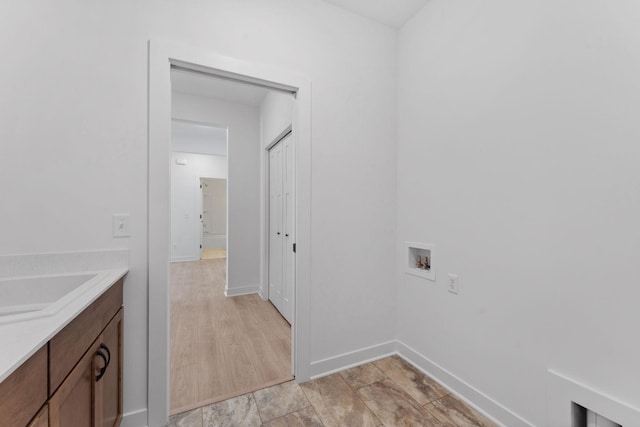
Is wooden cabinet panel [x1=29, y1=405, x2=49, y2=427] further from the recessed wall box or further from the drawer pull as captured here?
the recessed wall box

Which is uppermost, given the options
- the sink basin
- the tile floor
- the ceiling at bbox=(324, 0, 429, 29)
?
the ceiling at bbox=(324, 0, 429, 29)

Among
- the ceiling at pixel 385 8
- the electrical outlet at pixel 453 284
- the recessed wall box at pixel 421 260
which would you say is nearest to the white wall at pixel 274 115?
the ceiling at pixel 385 8

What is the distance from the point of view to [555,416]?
1307 mm

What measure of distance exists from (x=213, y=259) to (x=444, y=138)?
20.6ft

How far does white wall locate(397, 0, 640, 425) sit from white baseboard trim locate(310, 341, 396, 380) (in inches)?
10.6

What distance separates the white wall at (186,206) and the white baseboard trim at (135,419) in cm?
552

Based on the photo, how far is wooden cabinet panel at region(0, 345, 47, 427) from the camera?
58 cm

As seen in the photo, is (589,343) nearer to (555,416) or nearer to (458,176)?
(555,416)

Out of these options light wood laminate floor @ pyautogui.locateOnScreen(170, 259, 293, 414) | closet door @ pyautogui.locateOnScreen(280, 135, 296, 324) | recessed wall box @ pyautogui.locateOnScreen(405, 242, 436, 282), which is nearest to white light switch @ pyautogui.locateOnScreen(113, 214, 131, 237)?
light wood laminate floor @ pyautogui.locateOnScreen(170, 259, 293, 414)

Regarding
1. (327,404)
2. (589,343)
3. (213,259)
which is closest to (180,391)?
(327,404)

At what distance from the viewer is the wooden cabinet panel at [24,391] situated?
1.90 ft

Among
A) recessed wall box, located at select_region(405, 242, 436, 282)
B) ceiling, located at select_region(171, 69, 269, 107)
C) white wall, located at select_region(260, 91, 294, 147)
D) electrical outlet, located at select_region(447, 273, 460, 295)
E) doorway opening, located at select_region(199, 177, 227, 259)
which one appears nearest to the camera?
electrical outlet, located at select_region(447, 273, 460, 295)

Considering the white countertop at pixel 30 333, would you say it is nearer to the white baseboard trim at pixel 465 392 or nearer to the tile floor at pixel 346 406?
the tile floor at pixel 346 406

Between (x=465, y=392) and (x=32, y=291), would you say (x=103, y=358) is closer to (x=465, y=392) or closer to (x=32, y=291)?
(x=32, y=291)
